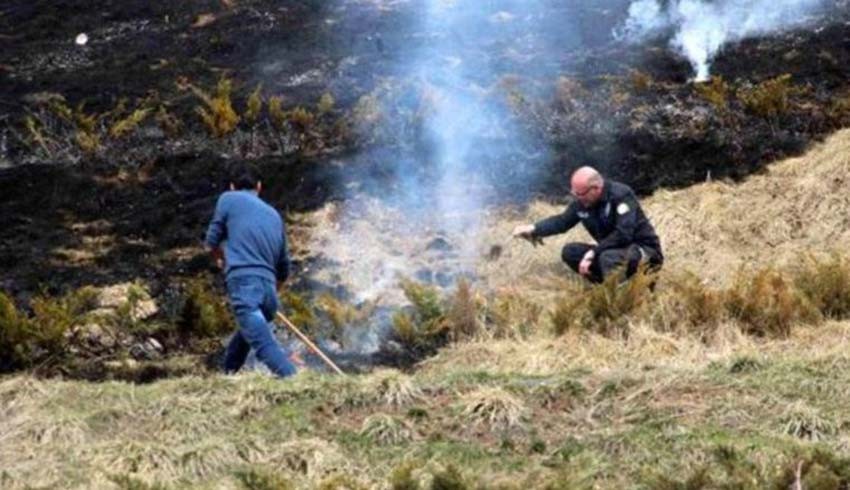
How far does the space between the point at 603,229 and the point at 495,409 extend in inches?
113

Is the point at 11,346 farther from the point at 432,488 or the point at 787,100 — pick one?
the point at 787,100

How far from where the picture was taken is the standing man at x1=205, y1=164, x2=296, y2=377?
25.2ft

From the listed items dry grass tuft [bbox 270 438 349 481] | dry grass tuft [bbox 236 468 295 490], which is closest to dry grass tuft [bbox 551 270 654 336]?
dry grass tuft [bbox 270 438 349 481]

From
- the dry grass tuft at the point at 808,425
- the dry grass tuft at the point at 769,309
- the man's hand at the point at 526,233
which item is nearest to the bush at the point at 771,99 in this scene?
the man's hand at the point at 526,233

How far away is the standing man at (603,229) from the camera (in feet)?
30.0

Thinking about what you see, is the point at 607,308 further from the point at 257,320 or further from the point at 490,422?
the point at 257,320

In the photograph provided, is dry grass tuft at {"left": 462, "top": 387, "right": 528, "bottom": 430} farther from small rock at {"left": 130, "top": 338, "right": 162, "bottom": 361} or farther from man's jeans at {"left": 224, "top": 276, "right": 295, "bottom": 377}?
small rock at {"left": 130, "top": 338, "right": 162, "bottom": 361}

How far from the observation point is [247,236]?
7.93m

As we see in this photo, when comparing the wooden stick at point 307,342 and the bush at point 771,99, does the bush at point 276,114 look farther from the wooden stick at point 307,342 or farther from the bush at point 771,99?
the bush at point 771,99

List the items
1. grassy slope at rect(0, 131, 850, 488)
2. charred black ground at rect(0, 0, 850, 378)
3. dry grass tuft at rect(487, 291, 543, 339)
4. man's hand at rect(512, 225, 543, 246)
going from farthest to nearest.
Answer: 1. charred black ground at rect(0, 0, 850, 378)
2. man's hand at rect(512, 225, 543, 246)
3. dry grass tuft at rect(487, 291, 543, 339)
4. grassy slope at rect(0, 131, 850, 488)

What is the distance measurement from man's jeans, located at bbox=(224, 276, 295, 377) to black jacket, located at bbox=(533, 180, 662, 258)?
2289mm

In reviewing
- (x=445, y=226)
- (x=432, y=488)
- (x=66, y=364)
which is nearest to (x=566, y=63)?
(x=445, y=226)

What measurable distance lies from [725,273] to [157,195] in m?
4.55

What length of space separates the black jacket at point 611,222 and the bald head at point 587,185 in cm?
7
